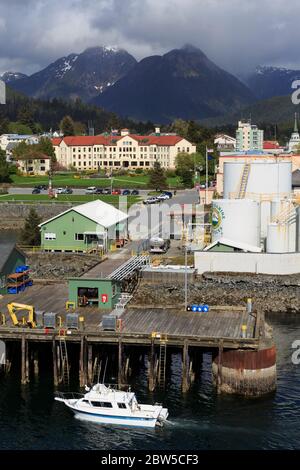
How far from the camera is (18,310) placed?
44.4 metres

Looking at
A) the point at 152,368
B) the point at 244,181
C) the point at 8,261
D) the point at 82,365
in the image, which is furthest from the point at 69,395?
the point at 244,181

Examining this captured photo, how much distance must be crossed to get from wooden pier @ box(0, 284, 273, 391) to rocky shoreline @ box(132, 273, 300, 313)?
38.4ft

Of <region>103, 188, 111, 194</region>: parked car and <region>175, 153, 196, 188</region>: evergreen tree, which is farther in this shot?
<region>175, 153, 196, 188</region>: evergreen tree

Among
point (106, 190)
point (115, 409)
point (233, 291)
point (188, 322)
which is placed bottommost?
point (115, 409)

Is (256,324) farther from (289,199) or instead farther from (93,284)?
(289,199)

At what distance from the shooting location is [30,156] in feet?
499

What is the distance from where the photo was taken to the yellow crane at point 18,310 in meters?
41.0

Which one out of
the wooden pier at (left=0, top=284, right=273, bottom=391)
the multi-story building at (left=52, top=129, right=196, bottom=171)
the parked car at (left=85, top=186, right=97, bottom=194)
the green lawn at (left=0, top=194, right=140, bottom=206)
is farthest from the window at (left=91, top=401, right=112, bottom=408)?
the multi-story building at (left=52, top=129, right=196, bottom=171)

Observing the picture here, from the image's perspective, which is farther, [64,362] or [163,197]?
[163,197]

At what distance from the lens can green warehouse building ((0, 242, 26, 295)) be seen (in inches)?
1908

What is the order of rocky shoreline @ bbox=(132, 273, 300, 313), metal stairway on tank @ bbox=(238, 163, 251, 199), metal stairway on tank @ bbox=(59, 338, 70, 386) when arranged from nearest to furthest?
metal stairway on tank @ bbox=(59, 338, 70, 386), rocky shoreline @ bbox=(132, 273, 300, 313), metal stairway on tank @ bbox=(238, 163, 251, 199)

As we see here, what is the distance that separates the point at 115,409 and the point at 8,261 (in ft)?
56.7

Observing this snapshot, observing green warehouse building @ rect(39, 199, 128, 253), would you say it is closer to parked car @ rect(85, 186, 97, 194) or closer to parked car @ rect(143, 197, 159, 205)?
parked car @ rect(143, 197, 159, 205)

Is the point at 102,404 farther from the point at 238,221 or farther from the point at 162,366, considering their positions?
the point at 238,221
